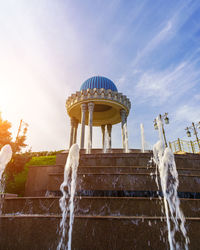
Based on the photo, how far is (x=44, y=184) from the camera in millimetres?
8031

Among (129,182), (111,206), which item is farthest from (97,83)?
(111,206)

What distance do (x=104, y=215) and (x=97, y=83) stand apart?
554 inches

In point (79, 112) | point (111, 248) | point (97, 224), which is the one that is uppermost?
point (79, 112)

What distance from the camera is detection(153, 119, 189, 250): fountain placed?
3.62 m

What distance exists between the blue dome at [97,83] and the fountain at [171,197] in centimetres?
1042

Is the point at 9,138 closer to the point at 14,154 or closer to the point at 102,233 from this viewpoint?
the point at 14,154

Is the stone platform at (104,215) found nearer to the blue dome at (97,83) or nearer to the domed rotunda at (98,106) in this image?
the domed rotunda at (98,106)

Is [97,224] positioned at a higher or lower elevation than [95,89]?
lower

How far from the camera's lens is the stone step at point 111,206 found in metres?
4.41

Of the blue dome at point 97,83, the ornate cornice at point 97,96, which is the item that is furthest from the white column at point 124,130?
the blue dome at point 97,83

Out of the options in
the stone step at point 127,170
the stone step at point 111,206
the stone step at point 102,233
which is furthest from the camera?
the stone step at point 127,170

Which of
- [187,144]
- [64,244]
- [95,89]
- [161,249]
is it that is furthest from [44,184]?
[187,144]

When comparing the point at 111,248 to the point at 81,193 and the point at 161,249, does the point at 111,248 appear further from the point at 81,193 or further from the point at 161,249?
the point at 81,193

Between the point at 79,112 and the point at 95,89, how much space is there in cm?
323
